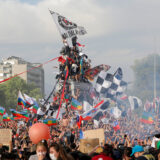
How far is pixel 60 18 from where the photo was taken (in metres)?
34.8

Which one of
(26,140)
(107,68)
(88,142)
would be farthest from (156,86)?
(88,142)

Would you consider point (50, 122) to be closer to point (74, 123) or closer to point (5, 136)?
point (5, 136)

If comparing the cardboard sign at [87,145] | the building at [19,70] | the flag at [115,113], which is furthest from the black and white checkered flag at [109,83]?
the building at [19,70]

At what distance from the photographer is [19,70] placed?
162125 mm

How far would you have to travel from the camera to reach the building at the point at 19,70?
16212 centimetres

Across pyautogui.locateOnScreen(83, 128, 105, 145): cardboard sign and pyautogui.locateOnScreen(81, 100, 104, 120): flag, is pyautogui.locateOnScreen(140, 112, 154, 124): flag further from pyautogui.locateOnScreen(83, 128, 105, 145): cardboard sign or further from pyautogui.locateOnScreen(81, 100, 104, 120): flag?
pyautogui.locateOnScreen(83, 128, 105, 145): cardboard sign

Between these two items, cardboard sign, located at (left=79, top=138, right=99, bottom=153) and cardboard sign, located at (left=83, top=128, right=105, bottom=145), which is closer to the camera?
cardboard sign, located at (left=79, top=138, right=99, bottom=153)

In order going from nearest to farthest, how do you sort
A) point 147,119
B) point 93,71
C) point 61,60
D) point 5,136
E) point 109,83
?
point 5,136 < point 147,119 < point 109,83 < point 61,60 < point 93,71

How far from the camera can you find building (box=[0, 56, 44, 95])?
162 metres

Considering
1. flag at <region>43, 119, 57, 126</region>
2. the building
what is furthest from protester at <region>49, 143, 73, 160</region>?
the building

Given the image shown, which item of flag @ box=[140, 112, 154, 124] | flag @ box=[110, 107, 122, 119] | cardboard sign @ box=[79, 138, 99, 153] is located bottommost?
cardboard sign @ box=[79, 138, 99, 153]

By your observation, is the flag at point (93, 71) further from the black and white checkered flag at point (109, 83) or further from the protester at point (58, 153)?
the protester at point (58, 153)

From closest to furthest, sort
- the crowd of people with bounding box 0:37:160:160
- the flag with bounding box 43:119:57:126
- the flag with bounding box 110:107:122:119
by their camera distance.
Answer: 1. the crowd of people with bounding box 0:37:160:160
2. the flag with bounding box 43:119:57:126
3. the flag with bounding box 110:107:122:119

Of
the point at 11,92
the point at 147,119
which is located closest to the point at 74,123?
the point at 147,119
